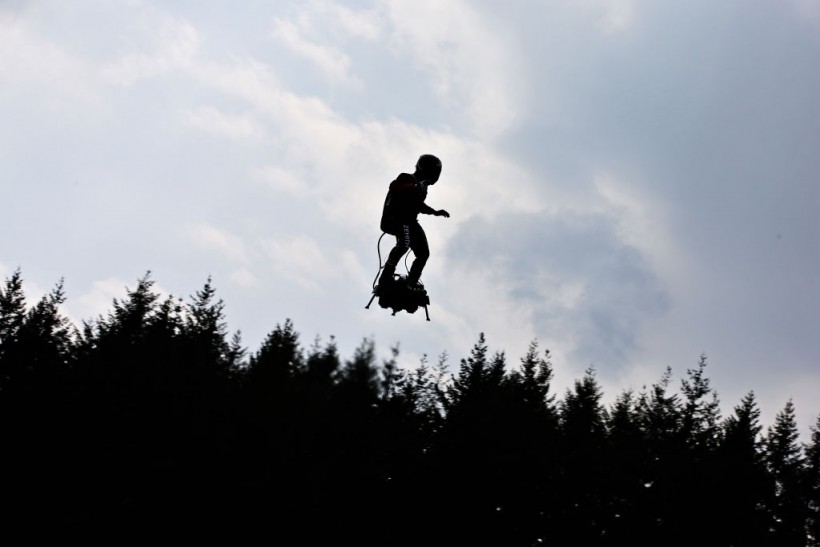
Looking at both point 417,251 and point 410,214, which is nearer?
point 410,214

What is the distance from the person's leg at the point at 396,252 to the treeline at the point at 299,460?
33.5ft

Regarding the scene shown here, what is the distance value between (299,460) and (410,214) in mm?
16472

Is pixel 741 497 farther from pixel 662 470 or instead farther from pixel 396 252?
pixel 396 252

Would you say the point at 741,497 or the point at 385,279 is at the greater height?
the point at 741,497

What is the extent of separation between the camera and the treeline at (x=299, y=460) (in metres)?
28.7

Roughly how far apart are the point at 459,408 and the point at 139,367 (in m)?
9.66

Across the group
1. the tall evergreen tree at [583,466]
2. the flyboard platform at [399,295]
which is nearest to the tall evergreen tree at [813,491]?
the tall evergreen tree at [583,466]

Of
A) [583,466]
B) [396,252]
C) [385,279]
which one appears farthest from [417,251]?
[583,466]

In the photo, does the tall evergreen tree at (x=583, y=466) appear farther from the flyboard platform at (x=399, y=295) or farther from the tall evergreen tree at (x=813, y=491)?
the flyboard platform at (x=399, y=295)

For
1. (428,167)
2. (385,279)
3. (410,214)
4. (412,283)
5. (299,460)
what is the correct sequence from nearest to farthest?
1. (428,167)
2. (410,214)
3. (385,279)
4. (412,283)
5. (299,460)

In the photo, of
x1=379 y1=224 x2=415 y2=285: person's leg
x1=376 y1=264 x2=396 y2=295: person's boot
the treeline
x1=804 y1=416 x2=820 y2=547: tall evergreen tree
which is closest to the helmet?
x1=379 y1=224 x2=415 y2=285: person's leg

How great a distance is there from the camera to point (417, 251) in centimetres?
1492

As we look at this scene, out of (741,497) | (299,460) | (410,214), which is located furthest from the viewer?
(741,497)

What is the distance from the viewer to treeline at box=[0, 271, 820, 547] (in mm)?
28703
